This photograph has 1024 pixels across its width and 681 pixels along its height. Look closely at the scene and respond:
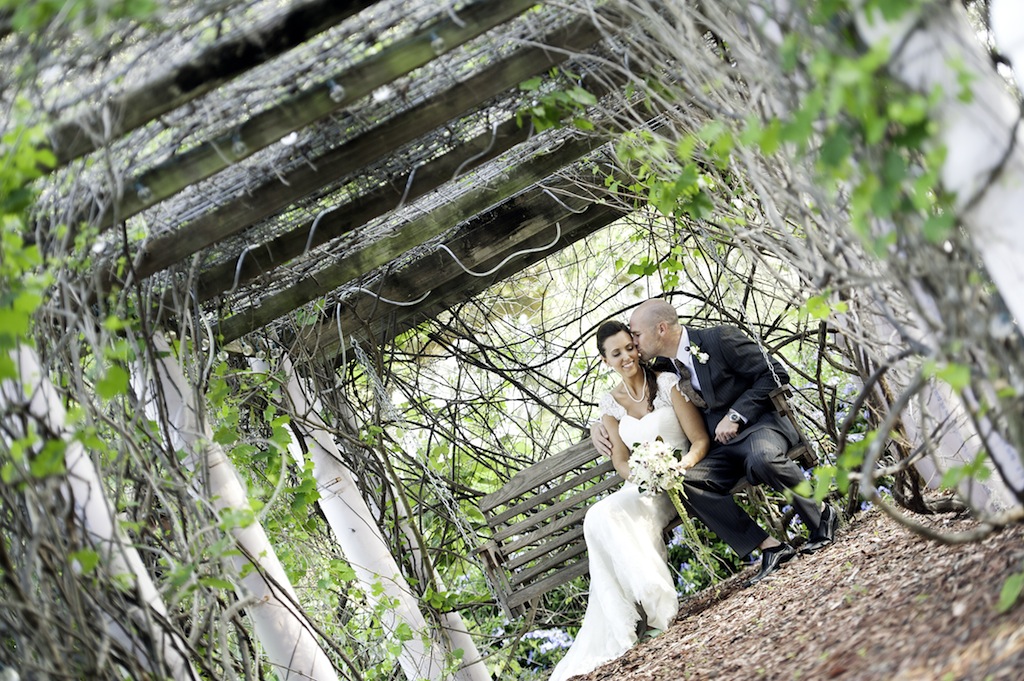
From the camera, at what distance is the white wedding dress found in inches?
207

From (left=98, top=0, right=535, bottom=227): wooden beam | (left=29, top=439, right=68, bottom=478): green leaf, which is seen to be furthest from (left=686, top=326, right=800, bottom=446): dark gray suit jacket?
(left=29, top=439, right=68, bottom=478): green leaf

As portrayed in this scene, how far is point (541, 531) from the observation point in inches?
242

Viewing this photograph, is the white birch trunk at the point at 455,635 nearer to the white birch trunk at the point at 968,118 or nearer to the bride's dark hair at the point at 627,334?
the bride's dark hair at the point at 627,334

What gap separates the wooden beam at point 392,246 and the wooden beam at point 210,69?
212 centimetres

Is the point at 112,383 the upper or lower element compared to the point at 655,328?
lower

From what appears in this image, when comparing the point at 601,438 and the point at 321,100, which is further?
the point at 601,438

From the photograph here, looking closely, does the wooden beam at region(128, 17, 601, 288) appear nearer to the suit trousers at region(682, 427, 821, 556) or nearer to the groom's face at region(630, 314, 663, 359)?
the groom's face at region(630, 314, 663, 359)

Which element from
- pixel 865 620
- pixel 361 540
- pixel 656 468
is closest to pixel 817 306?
pixel 865 620

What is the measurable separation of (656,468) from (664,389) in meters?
0.66

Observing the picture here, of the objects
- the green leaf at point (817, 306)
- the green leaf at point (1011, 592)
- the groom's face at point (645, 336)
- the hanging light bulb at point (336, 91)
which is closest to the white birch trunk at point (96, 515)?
the hanging light bulb at point (336, 91)

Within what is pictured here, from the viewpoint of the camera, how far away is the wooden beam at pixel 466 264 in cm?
568

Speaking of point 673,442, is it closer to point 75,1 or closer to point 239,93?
point 239,93

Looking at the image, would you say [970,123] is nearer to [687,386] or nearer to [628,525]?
[687,386]

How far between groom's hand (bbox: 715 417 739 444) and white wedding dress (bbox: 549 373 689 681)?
13.3 inches
